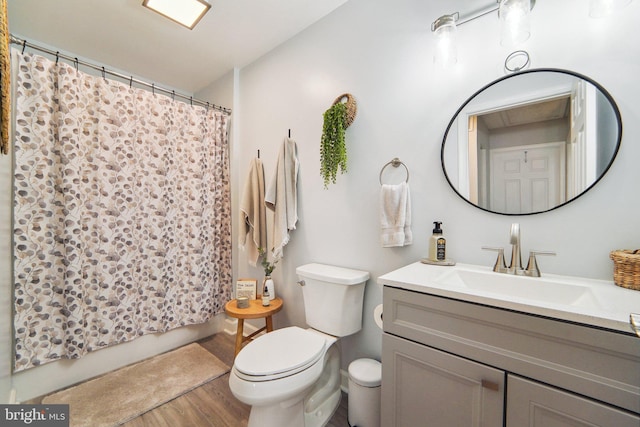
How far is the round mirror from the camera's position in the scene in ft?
3.15

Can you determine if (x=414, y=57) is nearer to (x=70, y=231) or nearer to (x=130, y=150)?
(x=130, y=150)

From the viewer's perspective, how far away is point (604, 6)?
0.90 m

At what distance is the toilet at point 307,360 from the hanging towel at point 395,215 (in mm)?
311

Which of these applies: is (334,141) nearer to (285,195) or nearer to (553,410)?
(285,195)

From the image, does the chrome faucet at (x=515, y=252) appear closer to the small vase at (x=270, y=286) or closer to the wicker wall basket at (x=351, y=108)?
the wicker wall basket at (x=351, y=108)

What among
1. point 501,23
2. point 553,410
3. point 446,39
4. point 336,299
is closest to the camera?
point 553,410

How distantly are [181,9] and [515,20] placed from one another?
74.8 inches

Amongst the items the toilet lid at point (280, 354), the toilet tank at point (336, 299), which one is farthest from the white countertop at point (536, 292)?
the toilet lid at point (280, 354)

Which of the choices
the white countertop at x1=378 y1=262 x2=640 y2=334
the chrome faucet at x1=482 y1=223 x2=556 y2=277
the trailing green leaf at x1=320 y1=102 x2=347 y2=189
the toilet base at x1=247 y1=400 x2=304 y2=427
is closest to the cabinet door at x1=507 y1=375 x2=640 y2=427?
the white countertop at x1=378 y1=262 x2=640 y2=334

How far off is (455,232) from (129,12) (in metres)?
2.50

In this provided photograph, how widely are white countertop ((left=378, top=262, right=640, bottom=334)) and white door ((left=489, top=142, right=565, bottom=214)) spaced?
30cm

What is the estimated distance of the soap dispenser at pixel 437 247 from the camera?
4.00 ft

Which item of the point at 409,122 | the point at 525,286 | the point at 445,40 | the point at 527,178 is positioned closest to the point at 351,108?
the point at 409,122

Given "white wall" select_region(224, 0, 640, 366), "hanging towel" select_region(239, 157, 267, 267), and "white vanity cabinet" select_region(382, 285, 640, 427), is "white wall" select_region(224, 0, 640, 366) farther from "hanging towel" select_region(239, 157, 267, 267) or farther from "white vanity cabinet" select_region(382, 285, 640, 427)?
"white vanity cabinet" select_region(382, 285, 640, 427)
